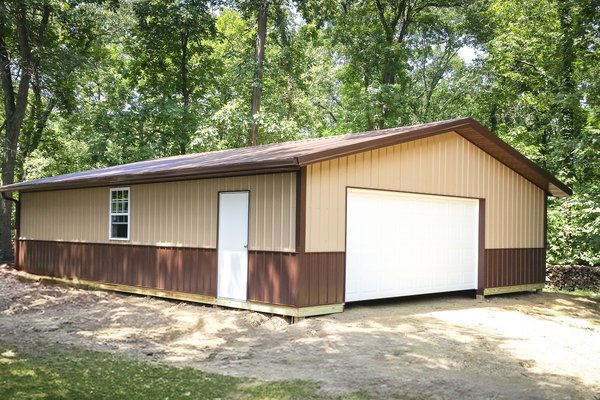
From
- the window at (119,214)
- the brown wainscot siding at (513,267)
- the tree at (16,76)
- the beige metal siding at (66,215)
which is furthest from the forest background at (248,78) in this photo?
the window at (119,214)

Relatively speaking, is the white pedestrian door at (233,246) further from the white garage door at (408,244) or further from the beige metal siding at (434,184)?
the white garage door at (408,244)

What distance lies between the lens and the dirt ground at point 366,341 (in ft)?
19.8

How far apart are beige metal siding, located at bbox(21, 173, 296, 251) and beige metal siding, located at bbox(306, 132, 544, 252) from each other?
0.54 m

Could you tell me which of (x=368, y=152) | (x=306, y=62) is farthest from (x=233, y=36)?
(x=368, y=152)

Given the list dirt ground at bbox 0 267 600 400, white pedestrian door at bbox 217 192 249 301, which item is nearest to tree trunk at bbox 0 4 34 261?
dirt ground at bbox 0 267 600 400

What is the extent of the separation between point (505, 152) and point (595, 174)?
4.42 m

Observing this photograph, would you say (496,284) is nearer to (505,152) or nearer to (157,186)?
(505,152)

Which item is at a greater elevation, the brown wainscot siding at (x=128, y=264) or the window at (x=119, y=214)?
the window at (x=119, y=214)

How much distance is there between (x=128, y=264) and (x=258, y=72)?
458 inches

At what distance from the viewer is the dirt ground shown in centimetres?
604

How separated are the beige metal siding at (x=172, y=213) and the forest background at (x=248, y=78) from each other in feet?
14.9

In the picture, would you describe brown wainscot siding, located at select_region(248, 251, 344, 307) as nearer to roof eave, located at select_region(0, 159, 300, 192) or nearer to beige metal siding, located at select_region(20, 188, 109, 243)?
roof eave, located at select_region(0, 159, 300, 192)

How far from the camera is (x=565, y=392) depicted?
5699 mm

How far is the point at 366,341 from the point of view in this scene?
7.73 m
